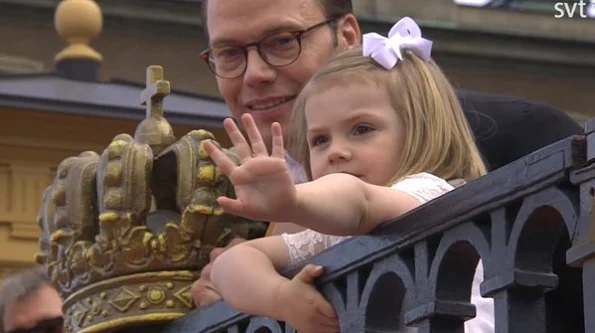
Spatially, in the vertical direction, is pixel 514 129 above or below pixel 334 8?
below

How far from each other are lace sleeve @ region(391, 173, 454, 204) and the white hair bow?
0.98 ft

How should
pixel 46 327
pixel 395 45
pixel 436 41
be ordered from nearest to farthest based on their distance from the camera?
pixel 395 45 → pixel 46 327 → pixel 436 41

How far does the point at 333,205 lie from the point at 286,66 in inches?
42.7

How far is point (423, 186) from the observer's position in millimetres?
3137

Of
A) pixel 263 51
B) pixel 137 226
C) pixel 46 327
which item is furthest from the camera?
pixel 46 327

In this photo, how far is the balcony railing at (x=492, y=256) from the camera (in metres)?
2.44

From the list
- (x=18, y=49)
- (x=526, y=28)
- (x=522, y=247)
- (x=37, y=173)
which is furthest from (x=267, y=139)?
(x=526, y=28)

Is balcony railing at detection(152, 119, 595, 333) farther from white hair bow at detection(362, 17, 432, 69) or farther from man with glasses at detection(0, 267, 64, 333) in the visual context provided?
man with glasses at detection(0, 267, 64, 333)

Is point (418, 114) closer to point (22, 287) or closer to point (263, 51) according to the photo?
point (263, 51)

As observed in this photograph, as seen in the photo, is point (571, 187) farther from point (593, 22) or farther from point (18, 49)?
point (593, 22)

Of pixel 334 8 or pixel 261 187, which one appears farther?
pixel 334 8

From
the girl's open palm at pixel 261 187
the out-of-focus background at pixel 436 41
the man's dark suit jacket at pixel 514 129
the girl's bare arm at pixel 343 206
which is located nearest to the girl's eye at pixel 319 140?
the girl's bare arm at pixel 343 206

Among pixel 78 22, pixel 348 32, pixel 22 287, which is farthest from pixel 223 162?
pixel 78 22

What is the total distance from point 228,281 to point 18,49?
15.5 metres
